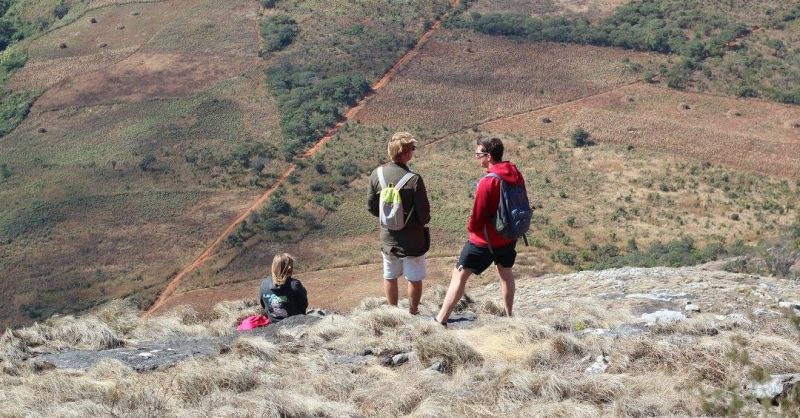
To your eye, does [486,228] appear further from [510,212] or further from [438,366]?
[438,366]

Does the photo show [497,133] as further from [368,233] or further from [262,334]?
[262,334]

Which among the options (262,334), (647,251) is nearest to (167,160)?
(647,251)

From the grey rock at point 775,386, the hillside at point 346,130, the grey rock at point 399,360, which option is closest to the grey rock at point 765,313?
the grey rock at point 775,386

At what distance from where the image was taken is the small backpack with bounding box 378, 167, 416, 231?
888 cm

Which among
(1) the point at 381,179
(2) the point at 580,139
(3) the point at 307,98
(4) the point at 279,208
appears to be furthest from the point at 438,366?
(3) the point at 307,98

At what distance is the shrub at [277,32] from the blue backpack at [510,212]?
44.8 m

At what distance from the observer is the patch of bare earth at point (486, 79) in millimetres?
45875

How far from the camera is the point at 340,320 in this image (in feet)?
31.2

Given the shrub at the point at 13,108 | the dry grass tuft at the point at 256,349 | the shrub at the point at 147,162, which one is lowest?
the shrub at the point at 13,108

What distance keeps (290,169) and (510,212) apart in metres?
33.9

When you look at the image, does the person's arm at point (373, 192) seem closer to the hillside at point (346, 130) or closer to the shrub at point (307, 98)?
the hillside at point (346, 130)

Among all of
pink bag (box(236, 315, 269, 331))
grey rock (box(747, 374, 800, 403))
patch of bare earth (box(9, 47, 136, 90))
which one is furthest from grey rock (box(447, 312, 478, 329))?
patch of bare earth (box(9, 47, 136, 90))

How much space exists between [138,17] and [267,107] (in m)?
13.8

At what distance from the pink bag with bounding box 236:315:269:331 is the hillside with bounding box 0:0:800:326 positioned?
16.5 meters
